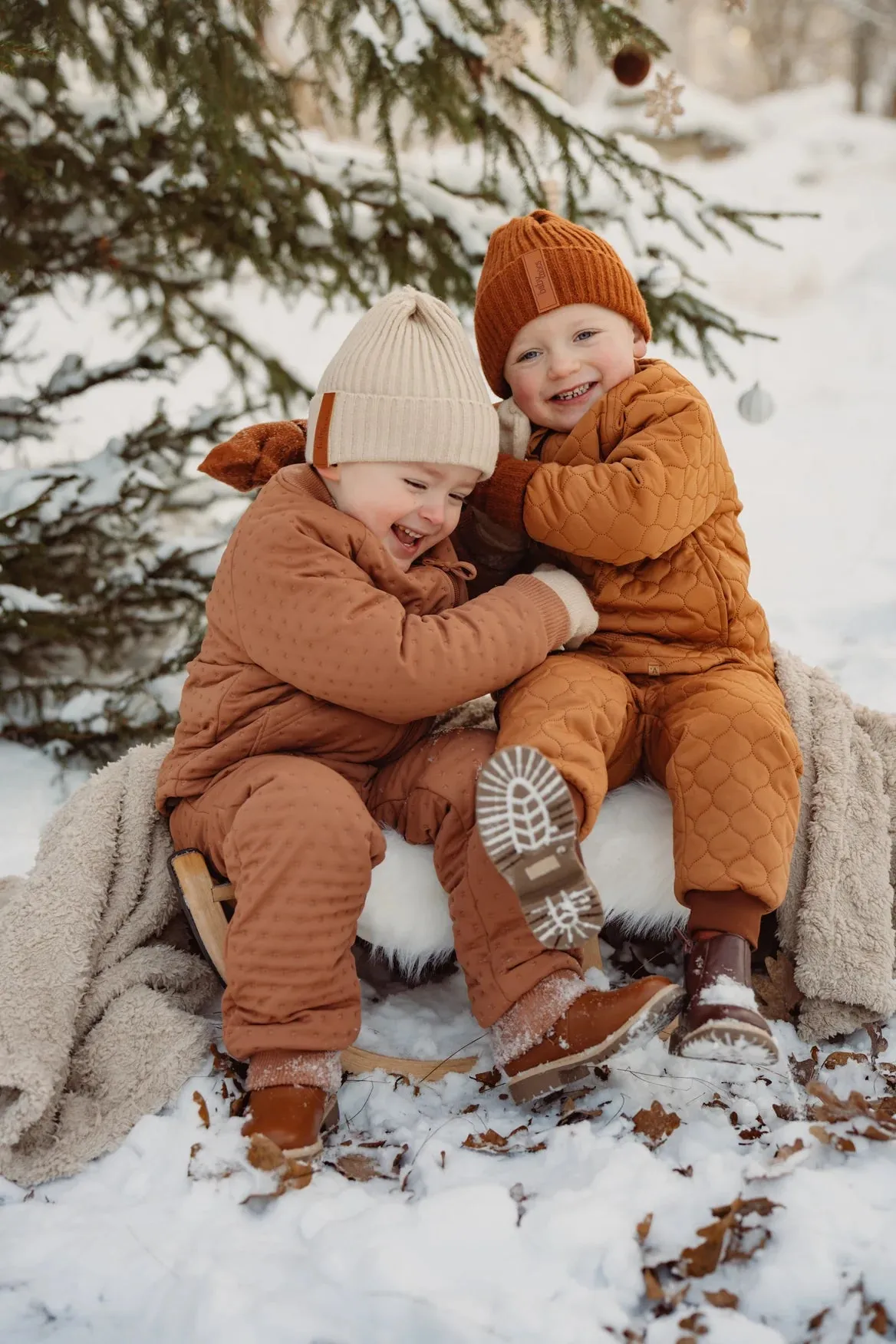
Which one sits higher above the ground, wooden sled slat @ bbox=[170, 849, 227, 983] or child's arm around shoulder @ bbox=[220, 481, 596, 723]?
child's arm around shoulder @ bbox=[220, 481, 596, 723]

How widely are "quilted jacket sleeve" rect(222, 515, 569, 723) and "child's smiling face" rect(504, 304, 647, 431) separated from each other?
538 mm

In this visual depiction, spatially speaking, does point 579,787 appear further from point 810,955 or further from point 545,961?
point 810,955

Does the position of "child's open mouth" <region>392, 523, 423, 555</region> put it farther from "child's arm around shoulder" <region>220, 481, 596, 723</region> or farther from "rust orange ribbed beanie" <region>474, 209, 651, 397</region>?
"rust orange ribbed beanie" <region>474, 209, 651, 397</region>

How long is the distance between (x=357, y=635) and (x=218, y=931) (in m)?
0.65

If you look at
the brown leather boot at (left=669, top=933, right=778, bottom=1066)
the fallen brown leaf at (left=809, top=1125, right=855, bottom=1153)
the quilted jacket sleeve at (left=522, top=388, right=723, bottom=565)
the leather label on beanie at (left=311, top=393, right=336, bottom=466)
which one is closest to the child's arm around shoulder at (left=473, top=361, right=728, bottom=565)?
the quilted jacket sleeve at (left=522, top=388, right=723, bottom=565)

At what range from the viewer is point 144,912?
212 centimetres

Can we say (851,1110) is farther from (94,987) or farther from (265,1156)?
(94,987)

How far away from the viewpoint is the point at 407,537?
2.06m

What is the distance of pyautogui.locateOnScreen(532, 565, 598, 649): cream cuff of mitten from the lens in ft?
6.68

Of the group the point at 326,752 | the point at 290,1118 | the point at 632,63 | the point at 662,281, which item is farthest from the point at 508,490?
the point at 632,63

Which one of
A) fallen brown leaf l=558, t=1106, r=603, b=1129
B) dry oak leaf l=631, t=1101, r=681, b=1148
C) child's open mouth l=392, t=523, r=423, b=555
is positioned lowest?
fallen brown leaf l=558, t=1106, r=603, b=1129

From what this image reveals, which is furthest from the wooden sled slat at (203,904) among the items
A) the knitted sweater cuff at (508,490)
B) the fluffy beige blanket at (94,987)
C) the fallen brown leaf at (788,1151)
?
the fallen brown leaf at (788,1151)

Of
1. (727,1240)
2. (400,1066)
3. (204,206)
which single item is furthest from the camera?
(204,206)

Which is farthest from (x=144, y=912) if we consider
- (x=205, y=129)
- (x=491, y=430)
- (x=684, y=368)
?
(x=684, y=368)
